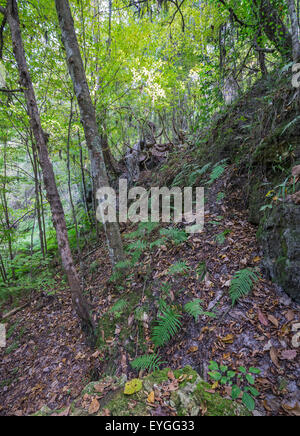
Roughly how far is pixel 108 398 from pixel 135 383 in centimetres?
28

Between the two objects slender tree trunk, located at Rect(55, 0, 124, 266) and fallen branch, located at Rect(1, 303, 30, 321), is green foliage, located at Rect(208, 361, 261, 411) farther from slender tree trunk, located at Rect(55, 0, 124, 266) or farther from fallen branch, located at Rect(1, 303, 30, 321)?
fallen branch, located at Rect(1, 303, 30, 321)

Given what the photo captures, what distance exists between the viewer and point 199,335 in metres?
2.57

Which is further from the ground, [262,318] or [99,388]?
[262,318]

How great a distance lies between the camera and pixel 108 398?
1852 mm

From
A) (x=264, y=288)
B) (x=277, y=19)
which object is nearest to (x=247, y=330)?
(x=264, y=288)

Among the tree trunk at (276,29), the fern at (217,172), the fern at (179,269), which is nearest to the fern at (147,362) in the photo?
the fern at (179,269)

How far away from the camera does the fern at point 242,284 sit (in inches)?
104

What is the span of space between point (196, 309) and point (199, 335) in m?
0.31

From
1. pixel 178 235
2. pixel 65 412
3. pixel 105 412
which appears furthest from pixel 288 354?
pixel 178 235

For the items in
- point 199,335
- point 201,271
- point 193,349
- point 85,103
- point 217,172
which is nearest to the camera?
point 193,349

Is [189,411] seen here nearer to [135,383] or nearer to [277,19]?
[135,383]

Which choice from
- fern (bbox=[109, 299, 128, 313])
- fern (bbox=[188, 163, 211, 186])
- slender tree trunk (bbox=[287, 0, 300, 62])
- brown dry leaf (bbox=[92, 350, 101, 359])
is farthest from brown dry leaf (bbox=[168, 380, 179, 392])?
slender tree trunk (bbox=[287, 0, 300, 62])

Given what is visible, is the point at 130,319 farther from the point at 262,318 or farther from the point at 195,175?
the point at 195,175

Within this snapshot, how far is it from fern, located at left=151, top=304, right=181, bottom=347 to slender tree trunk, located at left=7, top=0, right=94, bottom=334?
164 centimetres
